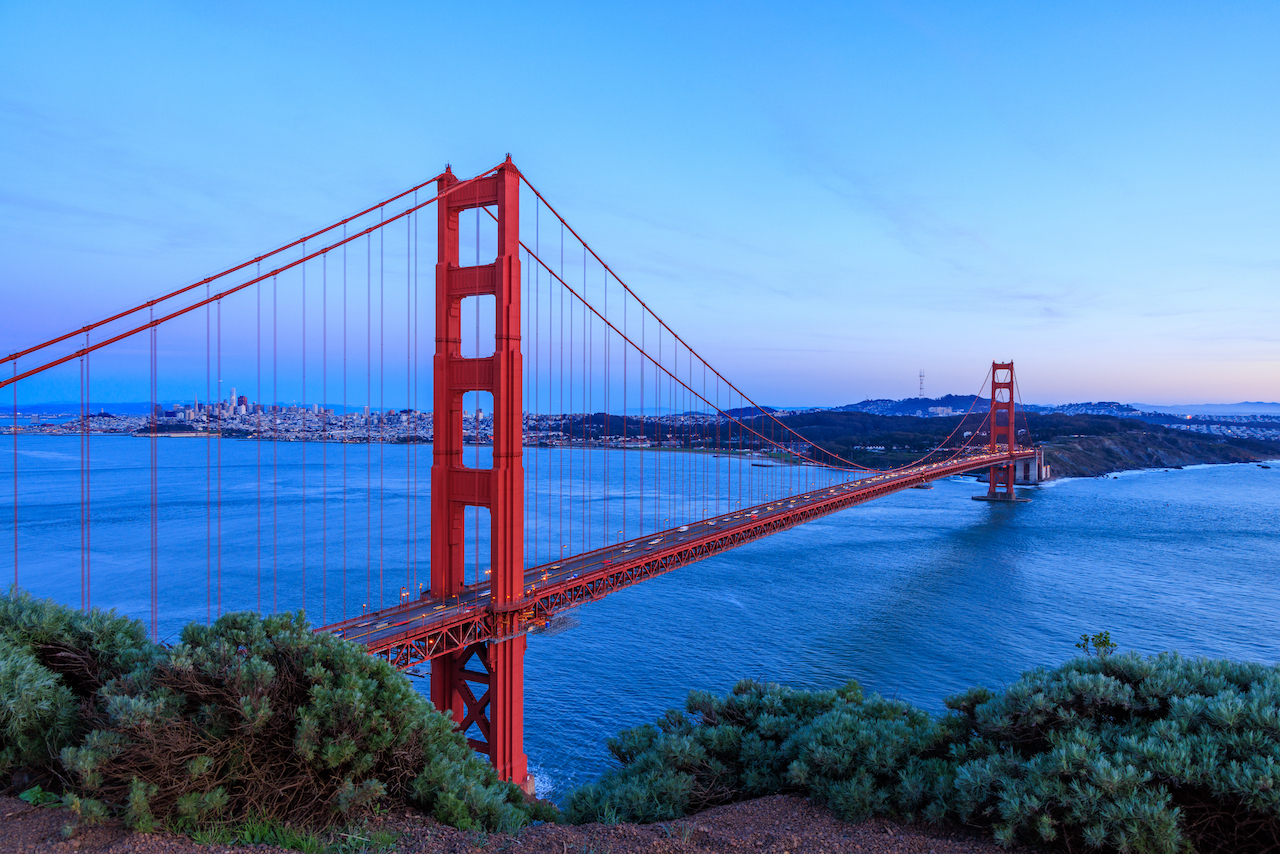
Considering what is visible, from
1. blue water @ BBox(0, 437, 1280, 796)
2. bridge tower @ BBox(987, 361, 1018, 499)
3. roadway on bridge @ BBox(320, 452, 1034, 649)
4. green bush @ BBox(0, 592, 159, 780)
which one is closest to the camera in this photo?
green bush @ BBox(0, 592, 159, 780)

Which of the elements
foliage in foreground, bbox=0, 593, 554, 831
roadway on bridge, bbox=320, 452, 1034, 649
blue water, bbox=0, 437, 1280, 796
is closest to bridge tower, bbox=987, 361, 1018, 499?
blue water, bbox=0, 437, 1280, 796

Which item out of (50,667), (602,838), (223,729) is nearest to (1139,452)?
(602,838)

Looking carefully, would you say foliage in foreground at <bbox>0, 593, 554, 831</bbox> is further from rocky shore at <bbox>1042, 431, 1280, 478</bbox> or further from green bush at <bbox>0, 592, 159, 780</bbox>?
rocky shore at <bbox>1042, 431, 1280, 478</bbox>

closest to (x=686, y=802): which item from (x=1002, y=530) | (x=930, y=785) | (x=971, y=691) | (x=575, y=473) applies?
(x=930, y=785)

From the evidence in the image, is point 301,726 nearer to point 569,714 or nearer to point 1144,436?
point 569,714

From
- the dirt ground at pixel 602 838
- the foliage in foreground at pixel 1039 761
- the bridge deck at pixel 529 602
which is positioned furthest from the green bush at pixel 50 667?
the foliage in foreground at pixel 1039 761

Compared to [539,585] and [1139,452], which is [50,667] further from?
[1139,452]
